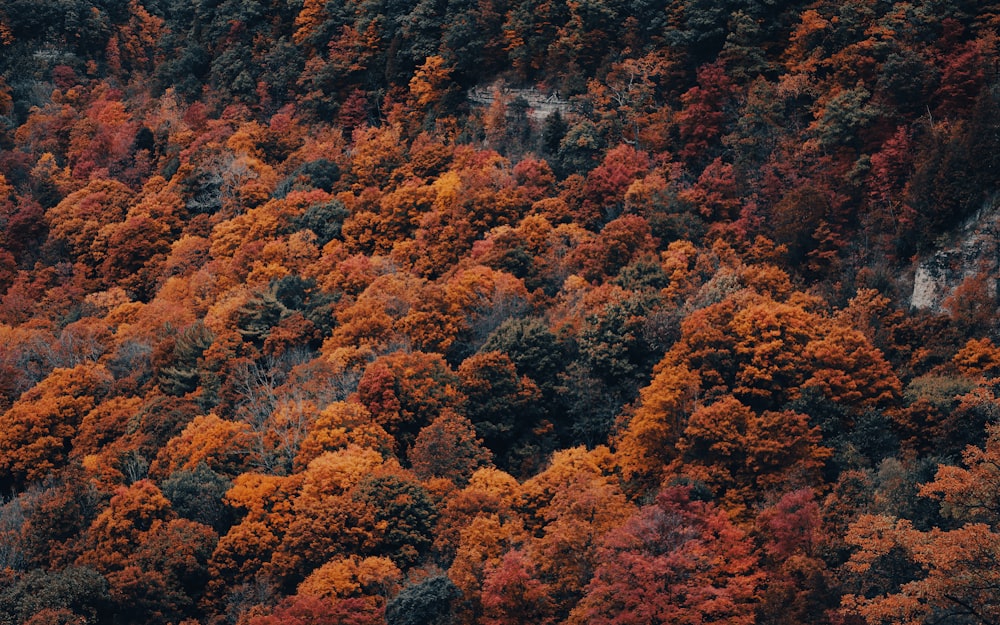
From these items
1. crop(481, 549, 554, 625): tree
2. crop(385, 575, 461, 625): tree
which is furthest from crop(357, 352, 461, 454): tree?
crop(481, 549, 554, 625): tree

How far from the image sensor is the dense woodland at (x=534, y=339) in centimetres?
4812

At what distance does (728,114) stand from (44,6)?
6253 cm

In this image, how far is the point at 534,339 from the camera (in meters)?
60.8

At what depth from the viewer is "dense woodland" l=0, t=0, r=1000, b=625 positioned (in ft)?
158

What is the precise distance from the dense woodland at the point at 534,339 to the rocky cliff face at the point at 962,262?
471 millimetres

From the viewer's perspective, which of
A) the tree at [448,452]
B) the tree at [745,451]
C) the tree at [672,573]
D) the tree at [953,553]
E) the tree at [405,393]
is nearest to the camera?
the tree at [953,553]

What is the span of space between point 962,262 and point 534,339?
19.1 m

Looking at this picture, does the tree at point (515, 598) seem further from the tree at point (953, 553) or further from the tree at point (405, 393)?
the tree at point (405, 393)

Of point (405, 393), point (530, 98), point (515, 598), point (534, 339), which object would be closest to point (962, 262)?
point (534, 339)

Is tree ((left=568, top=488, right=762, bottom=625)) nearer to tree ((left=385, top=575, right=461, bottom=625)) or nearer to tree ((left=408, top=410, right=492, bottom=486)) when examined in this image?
tree ((left=385, top=575, right=461, bottom=625))

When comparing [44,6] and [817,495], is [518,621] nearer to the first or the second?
[817,495]

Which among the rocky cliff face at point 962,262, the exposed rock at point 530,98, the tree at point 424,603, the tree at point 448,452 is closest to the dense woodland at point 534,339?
the tree at point 424,603

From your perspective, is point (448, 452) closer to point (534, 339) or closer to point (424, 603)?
point (534, 339)

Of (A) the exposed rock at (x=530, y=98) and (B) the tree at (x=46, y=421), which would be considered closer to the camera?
(B) the tree at (x=46, y=421)
